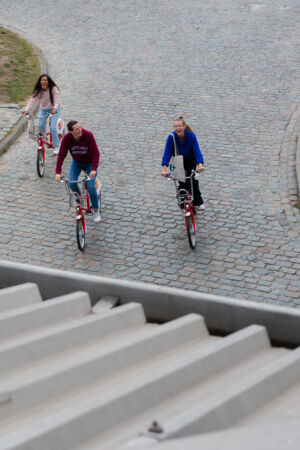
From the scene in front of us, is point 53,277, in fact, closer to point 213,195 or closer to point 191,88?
point 213,195

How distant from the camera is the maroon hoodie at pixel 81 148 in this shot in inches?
407

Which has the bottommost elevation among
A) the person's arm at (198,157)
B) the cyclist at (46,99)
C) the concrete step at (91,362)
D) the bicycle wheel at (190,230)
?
the concrete step at (91,362)

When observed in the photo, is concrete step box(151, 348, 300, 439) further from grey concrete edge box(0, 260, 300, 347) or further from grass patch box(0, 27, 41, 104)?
grass patch box(0, 27, 41, 104)

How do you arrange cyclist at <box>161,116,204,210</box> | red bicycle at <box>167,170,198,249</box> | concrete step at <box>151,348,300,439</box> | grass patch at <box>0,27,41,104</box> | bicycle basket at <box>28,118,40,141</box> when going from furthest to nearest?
grass patch at <box>0,27,41,104</box>, bicycle basket at <box>28,118,40,141</box>, red bicycle at <box>167,170,198,249</box>, cyclist at <box>161,116,204,210</box>, concrete step at <box>151,348,300,439</box>

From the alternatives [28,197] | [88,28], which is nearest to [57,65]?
[88,28]

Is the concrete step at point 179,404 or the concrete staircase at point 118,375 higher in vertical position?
the concrete staircase at point 118,375

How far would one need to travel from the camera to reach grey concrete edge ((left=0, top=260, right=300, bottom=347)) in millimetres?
5234

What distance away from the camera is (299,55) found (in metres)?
18.3

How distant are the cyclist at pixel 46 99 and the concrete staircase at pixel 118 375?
7.74 m

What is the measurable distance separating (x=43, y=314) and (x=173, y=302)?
3.36 ft

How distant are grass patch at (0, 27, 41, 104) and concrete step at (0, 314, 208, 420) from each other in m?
12.2

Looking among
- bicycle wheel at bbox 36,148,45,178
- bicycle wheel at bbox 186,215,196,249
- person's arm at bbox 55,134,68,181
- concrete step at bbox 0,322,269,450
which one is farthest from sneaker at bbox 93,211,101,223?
concrete step at bbox 0,322,269,450

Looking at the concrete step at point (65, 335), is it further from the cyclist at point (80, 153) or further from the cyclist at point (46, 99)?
the cyclist at point (46, 99)

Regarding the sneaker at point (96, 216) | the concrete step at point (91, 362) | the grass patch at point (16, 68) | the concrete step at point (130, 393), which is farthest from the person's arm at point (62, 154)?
the grass patch at point (16, 68)
